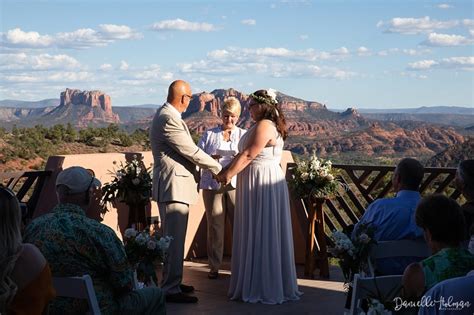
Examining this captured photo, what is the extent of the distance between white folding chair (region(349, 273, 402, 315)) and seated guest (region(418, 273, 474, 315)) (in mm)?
870

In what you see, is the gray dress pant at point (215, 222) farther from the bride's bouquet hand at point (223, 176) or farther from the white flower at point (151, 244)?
the white flower at point (151, 244)

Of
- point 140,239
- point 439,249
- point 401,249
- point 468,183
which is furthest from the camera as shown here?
point 140,239

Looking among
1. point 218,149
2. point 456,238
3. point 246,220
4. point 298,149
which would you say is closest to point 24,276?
point 456,238

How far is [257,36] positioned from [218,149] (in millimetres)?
42438

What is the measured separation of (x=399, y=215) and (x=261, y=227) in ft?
8.10

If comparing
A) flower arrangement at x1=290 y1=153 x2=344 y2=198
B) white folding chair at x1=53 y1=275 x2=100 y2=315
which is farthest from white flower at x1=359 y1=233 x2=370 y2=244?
flower arrangement at x1=290 y1=153 x2=344 y2=198

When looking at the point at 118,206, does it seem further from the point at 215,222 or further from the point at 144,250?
the point at 144,250

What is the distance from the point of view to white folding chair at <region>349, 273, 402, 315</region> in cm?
352

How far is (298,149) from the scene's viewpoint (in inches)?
1341

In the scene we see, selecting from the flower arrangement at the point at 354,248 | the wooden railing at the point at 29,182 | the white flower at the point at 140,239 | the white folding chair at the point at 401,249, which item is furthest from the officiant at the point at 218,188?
the white folding chair at the point at 401,249

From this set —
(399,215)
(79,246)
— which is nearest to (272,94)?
(399,215)

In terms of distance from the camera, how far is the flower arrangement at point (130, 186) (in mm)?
7621

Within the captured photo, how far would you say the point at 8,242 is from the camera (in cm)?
311

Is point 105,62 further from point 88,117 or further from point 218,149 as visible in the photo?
point 218,149
